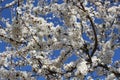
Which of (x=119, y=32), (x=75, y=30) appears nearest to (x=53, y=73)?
(x=75, y=30)

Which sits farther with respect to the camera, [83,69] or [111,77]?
[111,77]

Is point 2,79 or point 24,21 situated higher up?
point 24,21

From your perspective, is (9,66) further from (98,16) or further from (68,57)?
(98,16)

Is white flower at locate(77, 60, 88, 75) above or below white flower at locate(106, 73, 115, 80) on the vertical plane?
below

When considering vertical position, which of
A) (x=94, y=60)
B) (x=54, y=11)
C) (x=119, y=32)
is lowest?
(x=94, y=60)

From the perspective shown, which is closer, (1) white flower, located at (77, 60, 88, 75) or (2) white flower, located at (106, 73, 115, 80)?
(1) white flower, located at (77, 60, 88, 75)

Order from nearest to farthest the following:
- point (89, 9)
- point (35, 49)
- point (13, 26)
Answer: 1. point (13, 26)
2. point (35, 49)
3. point (89, 9)

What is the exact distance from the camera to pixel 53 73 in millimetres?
9141

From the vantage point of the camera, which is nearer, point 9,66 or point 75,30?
point 75,30

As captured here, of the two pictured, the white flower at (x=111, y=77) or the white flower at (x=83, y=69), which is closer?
the white flower at (x=83, y=69)

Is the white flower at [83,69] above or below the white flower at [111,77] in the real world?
below

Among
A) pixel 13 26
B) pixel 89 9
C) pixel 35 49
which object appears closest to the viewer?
pixel 13 26

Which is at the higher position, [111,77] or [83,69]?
[111,77]

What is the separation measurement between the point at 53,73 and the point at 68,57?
79 centimetres
